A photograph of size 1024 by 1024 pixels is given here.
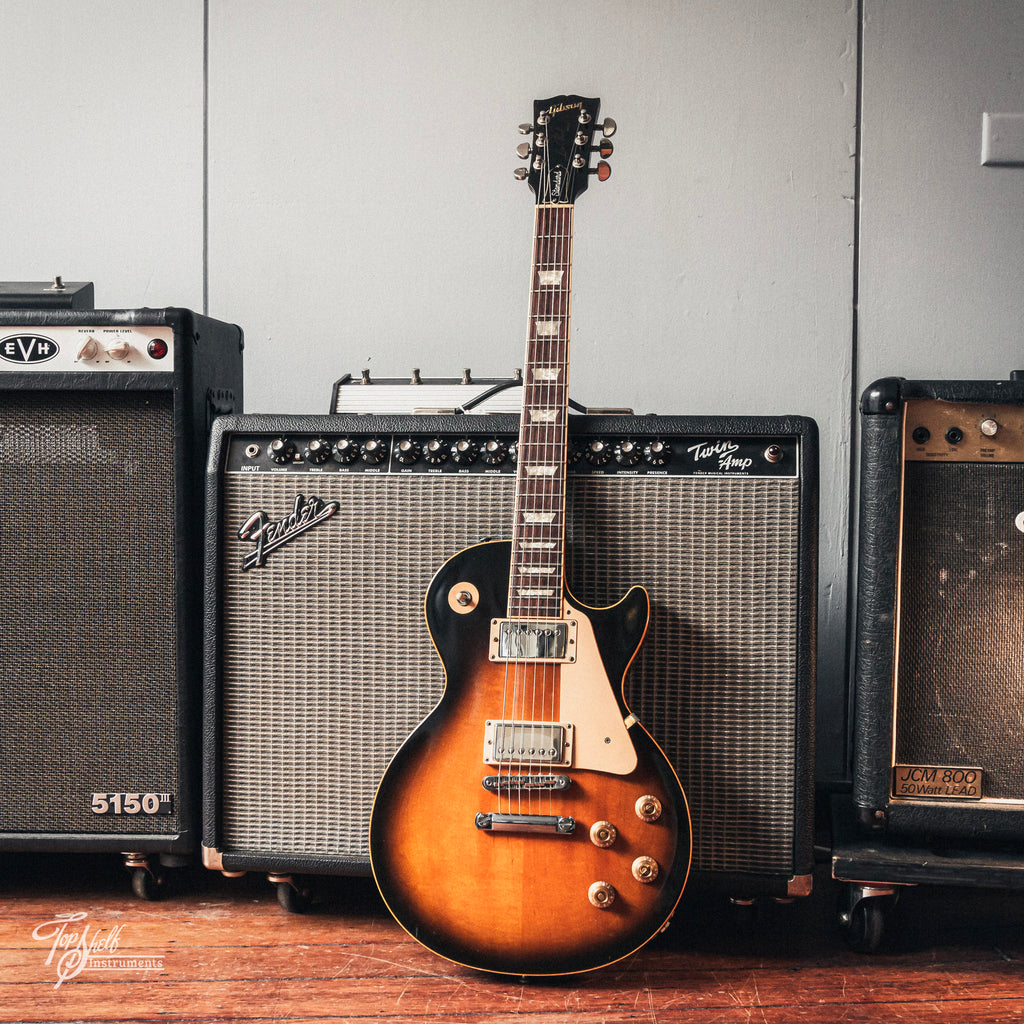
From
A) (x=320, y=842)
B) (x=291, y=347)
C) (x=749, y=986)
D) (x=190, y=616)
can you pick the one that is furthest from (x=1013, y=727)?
(x=291, y=347)

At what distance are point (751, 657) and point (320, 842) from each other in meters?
0.60

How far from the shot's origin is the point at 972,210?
1.50 m

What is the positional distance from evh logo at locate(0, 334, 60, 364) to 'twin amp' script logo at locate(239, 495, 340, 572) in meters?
0.35

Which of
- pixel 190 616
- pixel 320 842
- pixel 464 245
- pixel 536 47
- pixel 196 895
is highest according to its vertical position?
pixel 536 47

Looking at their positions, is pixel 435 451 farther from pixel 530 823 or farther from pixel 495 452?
pixel 530 823

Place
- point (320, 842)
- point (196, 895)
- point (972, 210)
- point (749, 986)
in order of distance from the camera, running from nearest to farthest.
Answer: point (749, 986), point (320, 842), point (196, 895), point (972, 210)

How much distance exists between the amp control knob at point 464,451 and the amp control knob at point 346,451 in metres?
0.13

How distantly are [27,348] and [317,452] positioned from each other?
42 cm

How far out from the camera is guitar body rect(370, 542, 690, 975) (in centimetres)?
94

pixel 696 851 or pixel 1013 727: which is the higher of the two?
pixel 1013 727

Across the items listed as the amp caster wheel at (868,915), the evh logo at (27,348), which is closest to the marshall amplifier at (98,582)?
the evh logo at (27,348)

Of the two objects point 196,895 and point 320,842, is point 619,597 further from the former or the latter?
point 196,895

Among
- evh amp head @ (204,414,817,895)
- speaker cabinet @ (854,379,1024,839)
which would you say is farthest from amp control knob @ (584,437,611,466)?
speaker cabinet @ (854,379,1024,839)

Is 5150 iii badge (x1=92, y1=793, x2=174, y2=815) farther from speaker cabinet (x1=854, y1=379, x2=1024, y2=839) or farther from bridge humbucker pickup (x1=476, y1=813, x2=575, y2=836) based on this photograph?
speaker cabinet (x1=854, y1=379, x2=1024, y2=839)
